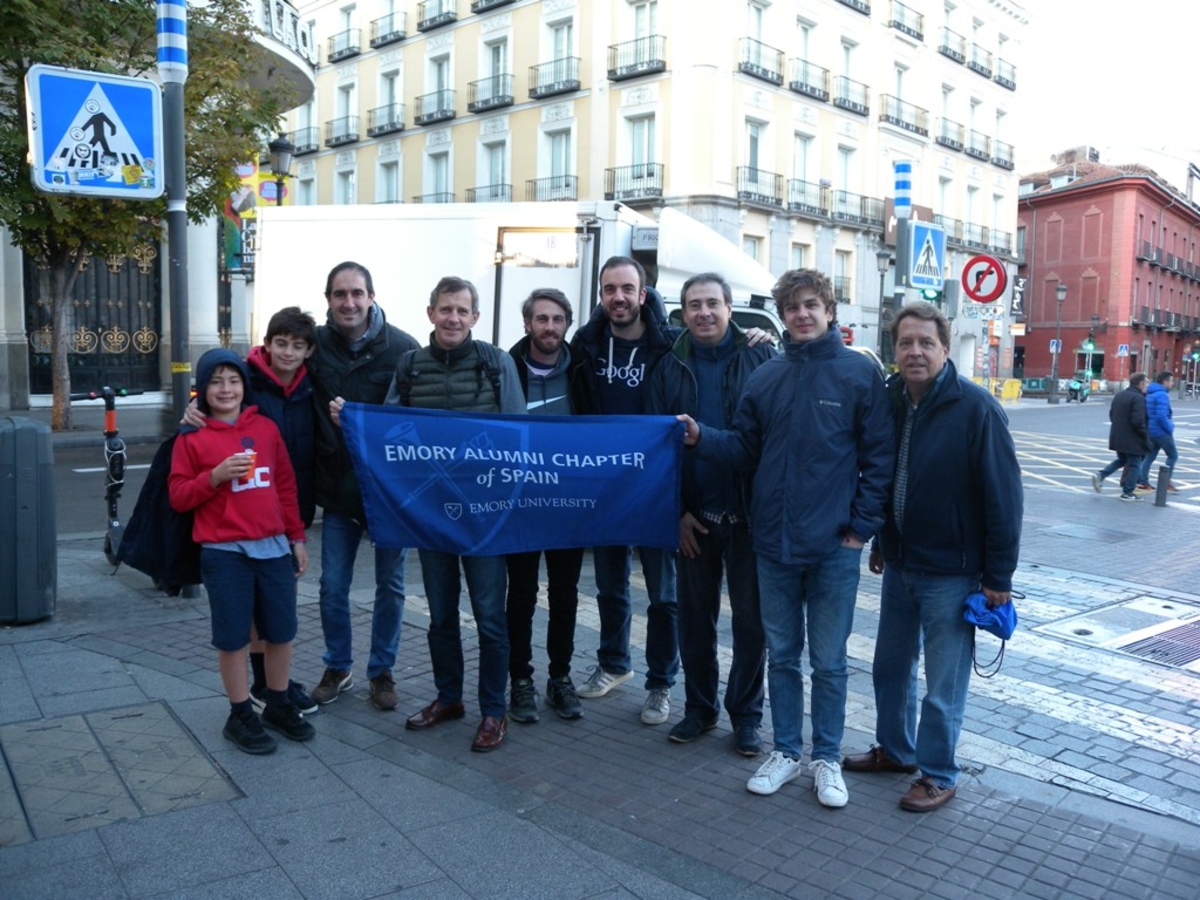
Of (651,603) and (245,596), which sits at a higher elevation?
(245,596)

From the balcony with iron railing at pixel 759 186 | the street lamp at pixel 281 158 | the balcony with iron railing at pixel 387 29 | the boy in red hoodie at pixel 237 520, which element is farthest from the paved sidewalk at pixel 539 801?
the balcony with iron railing at pixel 387 29

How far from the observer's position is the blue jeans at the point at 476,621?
4.91 m

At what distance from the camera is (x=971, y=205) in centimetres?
4925

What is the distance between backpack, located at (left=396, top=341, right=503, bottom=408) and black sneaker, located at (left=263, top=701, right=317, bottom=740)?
149cm

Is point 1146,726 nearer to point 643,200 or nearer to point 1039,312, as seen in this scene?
point 643,200

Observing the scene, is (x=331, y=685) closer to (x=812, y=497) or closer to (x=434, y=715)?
(x=434, y=715)

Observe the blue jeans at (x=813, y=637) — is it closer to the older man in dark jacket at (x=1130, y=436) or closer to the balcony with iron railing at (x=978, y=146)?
the older man in dark jacket at (x=1130, y=436)

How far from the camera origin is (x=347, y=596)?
5.36 meters

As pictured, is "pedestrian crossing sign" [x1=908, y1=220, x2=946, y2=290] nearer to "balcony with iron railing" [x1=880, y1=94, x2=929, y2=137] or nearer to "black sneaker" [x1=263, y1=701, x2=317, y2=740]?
"black sneaker" [x1=263, y1=701, x2=317, y2=740]

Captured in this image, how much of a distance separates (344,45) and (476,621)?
46.5m

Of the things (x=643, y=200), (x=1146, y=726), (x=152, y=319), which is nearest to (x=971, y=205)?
(x=643, y=200)

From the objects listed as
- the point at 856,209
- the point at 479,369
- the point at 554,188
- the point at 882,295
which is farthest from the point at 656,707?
the point at 856,209

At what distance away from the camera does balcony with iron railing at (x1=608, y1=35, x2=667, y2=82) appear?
3484 cm

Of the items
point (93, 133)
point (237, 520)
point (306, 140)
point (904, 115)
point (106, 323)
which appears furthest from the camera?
point (306, 140)
